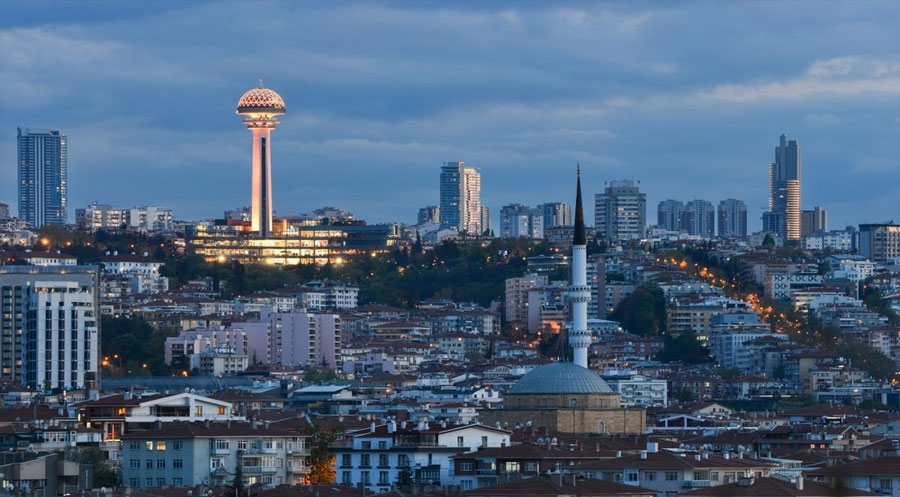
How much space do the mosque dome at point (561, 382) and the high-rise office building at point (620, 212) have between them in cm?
12002

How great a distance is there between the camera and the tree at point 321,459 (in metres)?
53.8

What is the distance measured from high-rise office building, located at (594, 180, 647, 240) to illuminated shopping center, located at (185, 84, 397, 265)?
72.2 ft

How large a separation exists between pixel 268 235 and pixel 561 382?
103 metres

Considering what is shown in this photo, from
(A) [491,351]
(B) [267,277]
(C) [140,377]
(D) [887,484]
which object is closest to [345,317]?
(A) [491,351]

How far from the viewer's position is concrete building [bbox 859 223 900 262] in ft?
620

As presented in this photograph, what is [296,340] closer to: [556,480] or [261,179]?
[261,179]

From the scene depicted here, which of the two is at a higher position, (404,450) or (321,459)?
(404,450)

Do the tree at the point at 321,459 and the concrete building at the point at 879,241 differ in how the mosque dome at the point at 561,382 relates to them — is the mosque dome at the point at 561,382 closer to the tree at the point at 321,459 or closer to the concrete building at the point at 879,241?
the tree at the point at 321,459

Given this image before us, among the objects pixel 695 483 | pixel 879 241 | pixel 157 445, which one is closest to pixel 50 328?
pixel 157 445

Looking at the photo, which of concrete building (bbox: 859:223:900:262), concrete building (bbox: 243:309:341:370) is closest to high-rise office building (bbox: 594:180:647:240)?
concrete building (bbox: 859:223:900:262)

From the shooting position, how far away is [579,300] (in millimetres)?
90188

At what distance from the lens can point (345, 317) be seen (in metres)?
141

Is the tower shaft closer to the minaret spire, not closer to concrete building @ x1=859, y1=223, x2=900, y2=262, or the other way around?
concrete building @ x1=859, y1=223, x2=900, y2=262

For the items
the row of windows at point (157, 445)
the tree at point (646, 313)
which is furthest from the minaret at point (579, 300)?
the tree at point (646, 313)
